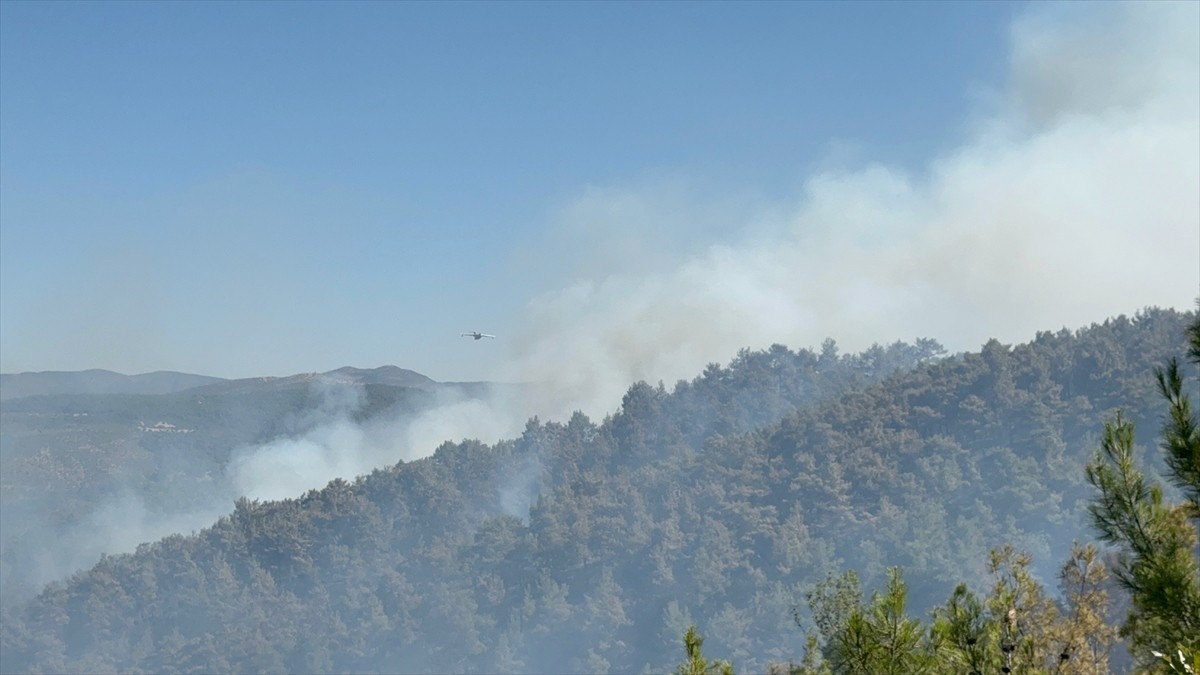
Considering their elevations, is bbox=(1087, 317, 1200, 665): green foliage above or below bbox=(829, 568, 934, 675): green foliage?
above

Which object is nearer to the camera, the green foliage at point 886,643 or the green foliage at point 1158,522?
the green foliage at point 1158,522

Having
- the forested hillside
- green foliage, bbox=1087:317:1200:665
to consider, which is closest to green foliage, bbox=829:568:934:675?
green foliage, bbox=1087:317:1200:665

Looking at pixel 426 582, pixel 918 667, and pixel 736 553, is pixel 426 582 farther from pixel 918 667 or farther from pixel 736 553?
pixel 918 667

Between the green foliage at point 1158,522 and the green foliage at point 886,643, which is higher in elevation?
the green foliage at point 1158,522

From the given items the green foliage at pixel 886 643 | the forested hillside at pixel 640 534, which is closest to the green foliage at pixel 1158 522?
the green foliage at pixel 886 643

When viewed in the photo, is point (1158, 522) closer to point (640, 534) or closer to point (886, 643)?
point (886, 643)

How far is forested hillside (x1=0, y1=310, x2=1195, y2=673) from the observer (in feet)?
356

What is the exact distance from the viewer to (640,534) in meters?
124

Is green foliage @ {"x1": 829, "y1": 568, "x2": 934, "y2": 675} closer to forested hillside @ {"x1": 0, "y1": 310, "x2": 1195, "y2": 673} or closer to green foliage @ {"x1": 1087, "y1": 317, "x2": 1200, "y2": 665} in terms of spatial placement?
green foliage @ {"x1": 1087, "y1": 317, "x2": 1200, "y2": 665}

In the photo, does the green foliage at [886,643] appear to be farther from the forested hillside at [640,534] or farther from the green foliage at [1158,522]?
the forested hillside at [640,534]

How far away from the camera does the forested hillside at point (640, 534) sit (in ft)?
356

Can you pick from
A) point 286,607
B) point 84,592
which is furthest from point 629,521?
point 84,592

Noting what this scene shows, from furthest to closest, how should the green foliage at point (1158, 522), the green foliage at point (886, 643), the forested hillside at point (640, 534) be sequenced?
1. the forested hillside at point (640, 534)
2. the green foliage at point (886, 643)
3. the green foliage at point (1158, 522)

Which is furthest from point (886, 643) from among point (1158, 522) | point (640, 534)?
point (640, 534)
